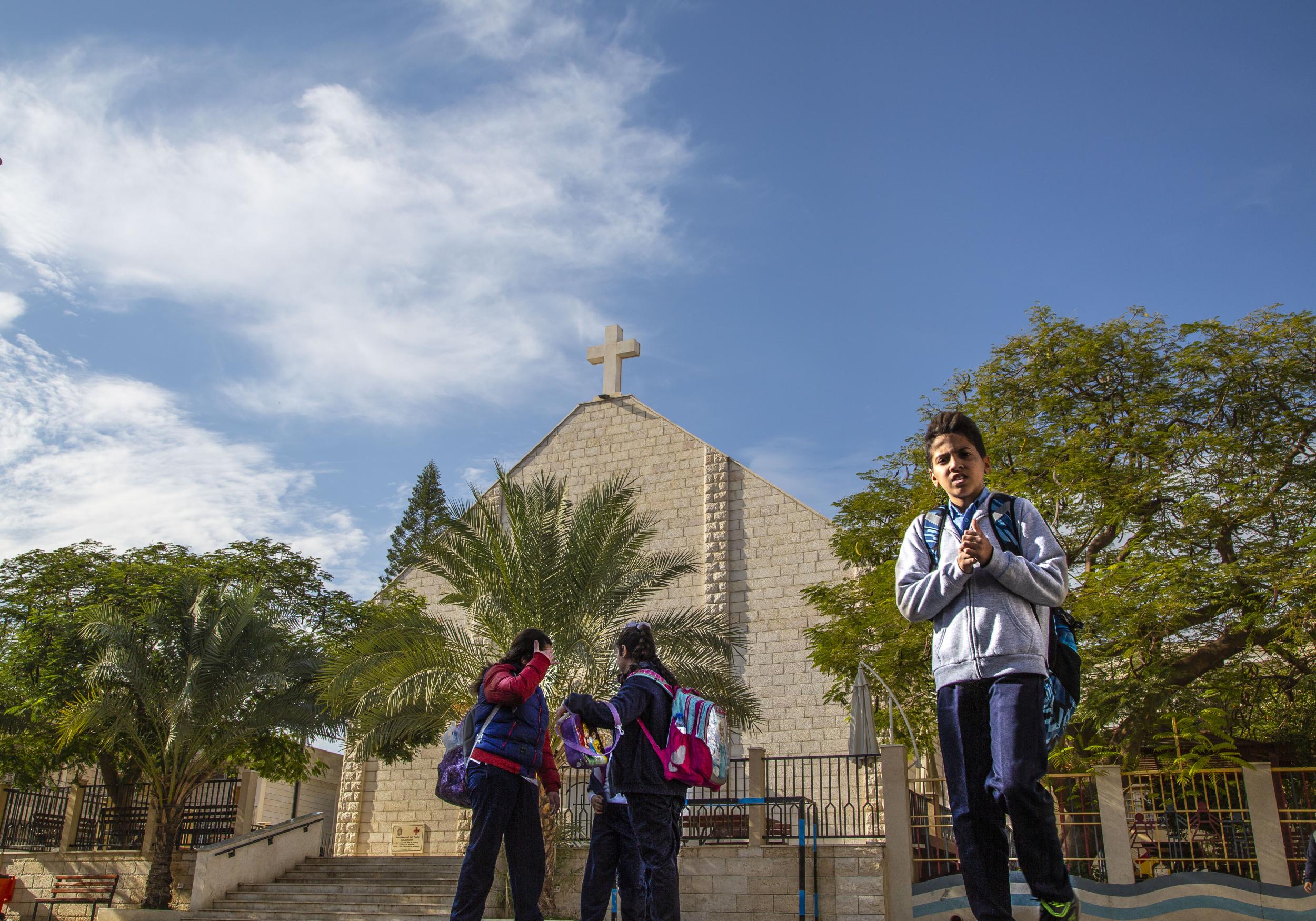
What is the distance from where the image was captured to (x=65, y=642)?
16484 millimetres

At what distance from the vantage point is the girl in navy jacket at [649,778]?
4.67 meters

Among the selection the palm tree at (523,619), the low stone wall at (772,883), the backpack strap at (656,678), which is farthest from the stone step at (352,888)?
the backpack strap at (656,678)

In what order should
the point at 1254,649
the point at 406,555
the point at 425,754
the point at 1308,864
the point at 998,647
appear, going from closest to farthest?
1. the point at 998,647
2. the point at 1308,864
3. the point at 1254,649
4. the point at 406,555
5. the point at 425,754

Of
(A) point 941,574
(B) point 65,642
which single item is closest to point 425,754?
(B) point 65,642

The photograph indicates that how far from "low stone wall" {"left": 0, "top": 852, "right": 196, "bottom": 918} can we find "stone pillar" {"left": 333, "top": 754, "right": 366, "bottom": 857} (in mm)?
4678

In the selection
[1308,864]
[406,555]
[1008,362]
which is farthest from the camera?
[1008,362]

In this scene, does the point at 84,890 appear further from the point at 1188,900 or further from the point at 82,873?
the point at 1188,900

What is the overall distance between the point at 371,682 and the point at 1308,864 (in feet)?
33.2

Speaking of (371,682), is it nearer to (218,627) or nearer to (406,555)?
(406,555)

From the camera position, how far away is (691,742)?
4941 mm

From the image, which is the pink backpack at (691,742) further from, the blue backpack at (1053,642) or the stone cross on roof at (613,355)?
the stone cross on roof at (613,355)

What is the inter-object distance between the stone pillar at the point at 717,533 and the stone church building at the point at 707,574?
2 centimetres

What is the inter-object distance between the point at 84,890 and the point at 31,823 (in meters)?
2.77

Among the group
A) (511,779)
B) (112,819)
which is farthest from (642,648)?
(112,819)
